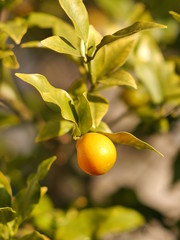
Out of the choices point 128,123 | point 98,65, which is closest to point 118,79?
point 98,65

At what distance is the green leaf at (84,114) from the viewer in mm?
682

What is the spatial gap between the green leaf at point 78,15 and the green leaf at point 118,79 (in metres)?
0.10

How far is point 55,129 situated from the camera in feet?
2.76

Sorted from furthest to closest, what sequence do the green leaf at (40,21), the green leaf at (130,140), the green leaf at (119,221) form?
the green leaf at (119,221), the green leaf at (40,21), the green leaf at (130,140)

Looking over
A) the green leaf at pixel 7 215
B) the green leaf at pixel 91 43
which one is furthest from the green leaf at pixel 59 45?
the green leaf at pixel 7 215

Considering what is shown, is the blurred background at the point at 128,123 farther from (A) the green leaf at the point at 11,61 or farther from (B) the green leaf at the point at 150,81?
(A) the green leaf at the point at 11,61

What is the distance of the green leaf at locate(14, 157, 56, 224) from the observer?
753 mm

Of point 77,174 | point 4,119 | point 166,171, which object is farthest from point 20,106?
point 166,171

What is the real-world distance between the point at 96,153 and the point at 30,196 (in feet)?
0.61

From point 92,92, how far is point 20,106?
52cm

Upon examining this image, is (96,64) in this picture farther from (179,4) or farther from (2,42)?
(179,4)

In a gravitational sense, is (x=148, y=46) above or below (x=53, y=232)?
above

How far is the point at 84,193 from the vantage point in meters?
1.53

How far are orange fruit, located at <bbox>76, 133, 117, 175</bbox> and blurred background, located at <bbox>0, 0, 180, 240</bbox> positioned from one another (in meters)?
0.39
